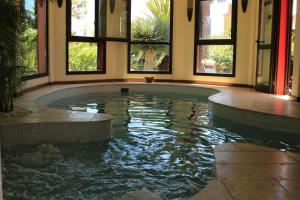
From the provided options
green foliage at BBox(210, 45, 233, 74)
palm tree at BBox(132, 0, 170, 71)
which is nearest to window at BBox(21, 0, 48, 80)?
palm tree at BBox(132, 0, 170, 71)

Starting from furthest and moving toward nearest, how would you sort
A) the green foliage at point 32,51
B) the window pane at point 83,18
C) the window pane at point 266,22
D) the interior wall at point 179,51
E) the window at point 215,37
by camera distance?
the window at point 215,37
the window pane at point 83,18
the interior wall at point 179,51
the window pane at point 266,22
the green foliage at point 32,51

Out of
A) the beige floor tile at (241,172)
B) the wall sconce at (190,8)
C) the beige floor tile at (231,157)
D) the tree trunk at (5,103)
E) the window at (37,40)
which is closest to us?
the beige floor tile at (241,172)

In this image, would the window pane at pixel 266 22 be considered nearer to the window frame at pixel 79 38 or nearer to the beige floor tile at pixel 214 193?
the window frame at pixel 79 38

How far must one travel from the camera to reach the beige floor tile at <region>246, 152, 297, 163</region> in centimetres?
336

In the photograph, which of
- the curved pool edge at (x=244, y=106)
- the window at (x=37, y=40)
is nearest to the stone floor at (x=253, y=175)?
the curved pool edge at (x=244, y=106)

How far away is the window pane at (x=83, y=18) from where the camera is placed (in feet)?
31.8

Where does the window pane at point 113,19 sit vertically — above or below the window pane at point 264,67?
above

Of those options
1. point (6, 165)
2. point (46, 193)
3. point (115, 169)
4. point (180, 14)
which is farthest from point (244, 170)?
point (180, 14)

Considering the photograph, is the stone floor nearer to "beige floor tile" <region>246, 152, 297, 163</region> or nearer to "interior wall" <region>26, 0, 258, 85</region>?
"beige floor tile" <region>246, 152, 297, 163</region>

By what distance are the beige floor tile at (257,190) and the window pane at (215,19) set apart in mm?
7529

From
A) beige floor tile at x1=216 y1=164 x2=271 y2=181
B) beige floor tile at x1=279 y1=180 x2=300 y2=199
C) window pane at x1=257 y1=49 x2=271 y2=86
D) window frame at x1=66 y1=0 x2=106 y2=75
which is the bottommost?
beige floor tile at x1=279 y1=180 x2=300 y2=199

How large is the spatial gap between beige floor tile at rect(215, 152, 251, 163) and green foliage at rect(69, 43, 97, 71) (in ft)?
22.5

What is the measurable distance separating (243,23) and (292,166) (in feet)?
22.6

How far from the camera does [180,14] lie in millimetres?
10477
